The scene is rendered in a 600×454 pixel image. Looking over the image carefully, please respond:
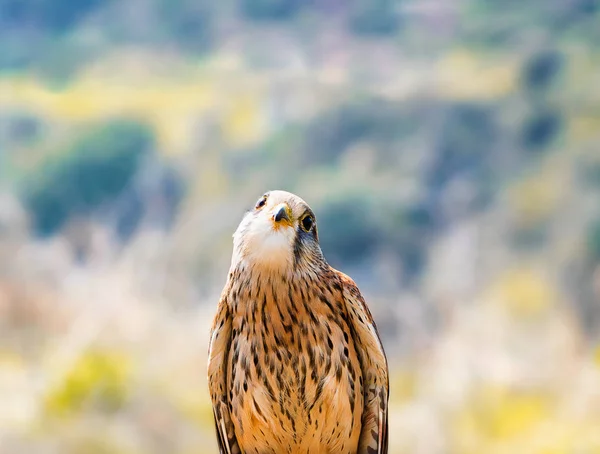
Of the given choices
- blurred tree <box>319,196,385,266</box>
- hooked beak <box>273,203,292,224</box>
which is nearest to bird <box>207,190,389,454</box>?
hooked beak <box>273,203,292,224</box>

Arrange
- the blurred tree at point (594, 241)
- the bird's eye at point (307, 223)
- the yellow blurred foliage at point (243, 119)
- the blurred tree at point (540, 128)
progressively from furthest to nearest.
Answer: the yellow blurred foliage at point (243, 119), the blurred tree at point (540, 128), the blurred tree at point (594, 241), the bird's eye at point (307, 223)

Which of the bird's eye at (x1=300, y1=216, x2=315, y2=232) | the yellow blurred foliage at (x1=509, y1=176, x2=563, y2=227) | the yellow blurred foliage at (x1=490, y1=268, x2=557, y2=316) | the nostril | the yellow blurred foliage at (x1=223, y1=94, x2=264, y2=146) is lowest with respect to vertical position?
the nostril

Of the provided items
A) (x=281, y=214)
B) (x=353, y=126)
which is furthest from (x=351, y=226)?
(x=281, y=214)

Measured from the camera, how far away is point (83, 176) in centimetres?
562

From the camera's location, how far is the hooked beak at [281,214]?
6.57 ft

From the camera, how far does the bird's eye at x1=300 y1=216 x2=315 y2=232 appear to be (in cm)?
210

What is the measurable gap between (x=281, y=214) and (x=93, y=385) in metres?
3.97

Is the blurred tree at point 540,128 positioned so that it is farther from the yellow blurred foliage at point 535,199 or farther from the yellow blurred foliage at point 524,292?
the yellow blurred foliage at point 524,292

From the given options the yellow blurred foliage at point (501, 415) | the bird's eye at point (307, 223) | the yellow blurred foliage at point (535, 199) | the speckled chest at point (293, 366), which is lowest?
the speckled chest at point (293, 366)

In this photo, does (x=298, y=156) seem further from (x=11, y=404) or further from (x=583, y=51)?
(x=11, y=404)

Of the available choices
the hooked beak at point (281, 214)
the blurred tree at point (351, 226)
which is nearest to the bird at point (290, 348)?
the hooked beak at point (281, 214)

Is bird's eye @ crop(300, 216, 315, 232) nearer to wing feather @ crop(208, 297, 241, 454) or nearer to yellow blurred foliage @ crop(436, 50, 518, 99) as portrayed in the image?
wing feather @ crop(208, 297, 241, 454)

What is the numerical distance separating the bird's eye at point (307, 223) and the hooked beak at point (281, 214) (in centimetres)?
7

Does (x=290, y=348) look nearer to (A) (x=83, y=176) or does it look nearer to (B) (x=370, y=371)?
(B) (x=370, y=371)
